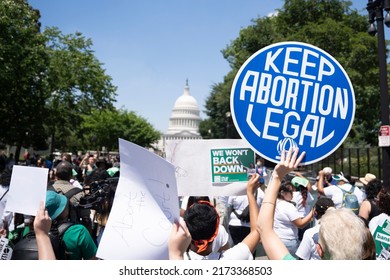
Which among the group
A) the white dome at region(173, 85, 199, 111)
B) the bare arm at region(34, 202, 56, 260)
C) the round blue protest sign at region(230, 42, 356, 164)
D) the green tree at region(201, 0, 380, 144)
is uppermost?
the white dome at region(173, 85, 199, 111)

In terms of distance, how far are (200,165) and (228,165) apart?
0.30 metres

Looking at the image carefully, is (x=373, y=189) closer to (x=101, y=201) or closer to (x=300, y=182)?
(x=300, y=182)

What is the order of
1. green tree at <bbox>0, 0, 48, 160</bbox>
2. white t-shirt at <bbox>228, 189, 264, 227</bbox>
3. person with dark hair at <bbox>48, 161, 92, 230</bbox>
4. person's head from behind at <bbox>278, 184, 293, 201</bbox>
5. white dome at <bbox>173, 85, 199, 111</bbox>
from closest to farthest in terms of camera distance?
1. person with dark hair at <bbox>48, 161, 92, 230</bbox>
2. person's head from behind at <bbox>278, 184, 293, 201</bbox>
3. white t-shirt at <bbox>228, 189, 264, 227</bbox>
4. green tree at <bbox>0, 0, 48, 160</bbox>
5. white dome at <bbox>173, 85, 199, 111</bbox>

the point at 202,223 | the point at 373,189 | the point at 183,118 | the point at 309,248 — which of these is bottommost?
the point at 309,248

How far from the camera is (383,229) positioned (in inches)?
132

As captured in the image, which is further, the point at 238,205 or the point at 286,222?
the point at 238,205

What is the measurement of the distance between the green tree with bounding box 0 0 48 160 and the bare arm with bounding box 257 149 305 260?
51.3ft

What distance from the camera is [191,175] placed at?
3346mm

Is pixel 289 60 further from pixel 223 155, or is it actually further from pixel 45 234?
pixel 45 234

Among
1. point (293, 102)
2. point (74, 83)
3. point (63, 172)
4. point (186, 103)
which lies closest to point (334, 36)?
point (74, 83)

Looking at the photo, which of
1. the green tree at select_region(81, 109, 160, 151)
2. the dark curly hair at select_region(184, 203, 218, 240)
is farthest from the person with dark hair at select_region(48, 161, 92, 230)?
the green tree at select_region(81, 109, 160, 151)

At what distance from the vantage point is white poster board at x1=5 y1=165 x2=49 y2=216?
265 centimetres

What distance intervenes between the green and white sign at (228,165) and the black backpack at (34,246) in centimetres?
124

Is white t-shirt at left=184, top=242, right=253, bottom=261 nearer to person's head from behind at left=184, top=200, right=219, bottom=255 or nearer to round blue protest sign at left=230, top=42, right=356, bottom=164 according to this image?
person's head from behind at left=184, top=200, right=219, bottom=255
